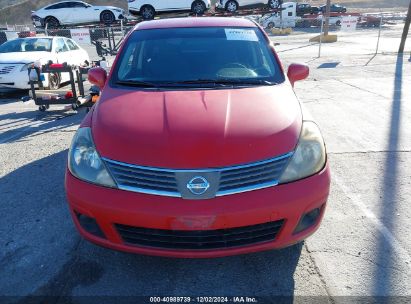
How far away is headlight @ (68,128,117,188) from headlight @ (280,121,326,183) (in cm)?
116

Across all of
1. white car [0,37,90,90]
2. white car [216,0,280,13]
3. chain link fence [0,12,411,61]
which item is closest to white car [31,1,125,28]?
chain link fence [0,12,411,61]

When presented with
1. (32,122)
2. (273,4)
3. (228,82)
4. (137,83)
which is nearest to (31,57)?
(32,122)

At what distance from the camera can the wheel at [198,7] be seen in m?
14.5

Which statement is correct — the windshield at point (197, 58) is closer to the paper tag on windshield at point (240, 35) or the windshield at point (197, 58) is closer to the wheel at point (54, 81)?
the paper tag on windshield at point (240, 35)

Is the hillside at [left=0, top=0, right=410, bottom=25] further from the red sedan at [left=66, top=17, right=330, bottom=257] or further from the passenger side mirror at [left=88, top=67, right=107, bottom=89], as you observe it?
the red sedan at [left=66, top=17, right=330, bottom=257]

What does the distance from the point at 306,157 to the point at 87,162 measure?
1512 millimetres

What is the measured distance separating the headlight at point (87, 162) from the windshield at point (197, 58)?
2.85 ft

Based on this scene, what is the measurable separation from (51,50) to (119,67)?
7728 mm

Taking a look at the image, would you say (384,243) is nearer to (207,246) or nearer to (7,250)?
(207,246)

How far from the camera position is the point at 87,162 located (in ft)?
8.01

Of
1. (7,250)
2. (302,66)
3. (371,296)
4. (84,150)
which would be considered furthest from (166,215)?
(302,66)

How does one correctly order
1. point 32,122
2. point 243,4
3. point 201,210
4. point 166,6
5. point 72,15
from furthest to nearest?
point 72,15, point 243,4, point 166,6, point 32,122, point 201,210

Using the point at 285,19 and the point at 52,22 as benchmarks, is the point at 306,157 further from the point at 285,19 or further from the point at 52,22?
the point at 285,19

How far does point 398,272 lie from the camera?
8.38 feet
